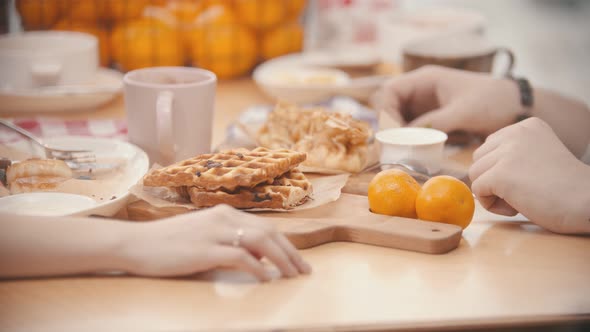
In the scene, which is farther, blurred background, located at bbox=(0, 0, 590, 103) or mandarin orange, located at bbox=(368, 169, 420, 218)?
blurred background, located at bbox=(0, 0, 590, 103)

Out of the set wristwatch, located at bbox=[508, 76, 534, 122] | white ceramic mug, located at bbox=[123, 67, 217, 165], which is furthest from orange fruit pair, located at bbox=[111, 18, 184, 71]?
wristwatch, located at bbox=[508, 76, 534, 122]

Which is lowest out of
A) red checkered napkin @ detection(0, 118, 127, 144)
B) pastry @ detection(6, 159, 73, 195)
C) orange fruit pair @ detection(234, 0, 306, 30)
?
red checkered napkin @ detection(0, 118, 127, 144)

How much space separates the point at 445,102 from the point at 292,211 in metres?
0.63

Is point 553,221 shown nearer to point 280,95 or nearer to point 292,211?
point 292,211

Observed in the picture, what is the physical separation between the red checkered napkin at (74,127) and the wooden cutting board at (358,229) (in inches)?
22.3

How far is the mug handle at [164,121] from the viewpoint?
1242mm

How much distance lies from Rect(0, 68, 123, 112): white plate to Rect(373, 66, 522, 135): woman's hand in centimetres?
70

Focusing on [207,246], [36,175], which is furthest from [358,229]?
[36,175]

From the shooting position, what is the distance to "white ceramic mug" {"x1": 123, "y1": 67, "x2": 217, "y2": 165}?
49.5 inches

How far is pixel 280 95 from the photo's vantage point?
1896 mm

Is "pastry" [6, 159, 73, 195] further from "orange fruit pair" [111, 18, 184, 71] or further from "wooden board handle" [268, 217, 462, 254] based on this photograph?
"orange fruit pair" [111, 18, 184, 71]

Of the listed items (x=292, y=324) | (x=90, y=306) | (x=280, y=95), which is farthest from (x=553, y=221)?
(x=280, y=95)

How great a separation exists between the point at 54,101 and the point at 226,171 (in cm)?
79

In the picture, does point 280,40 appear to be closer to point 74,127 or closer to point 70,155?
point 74,127
